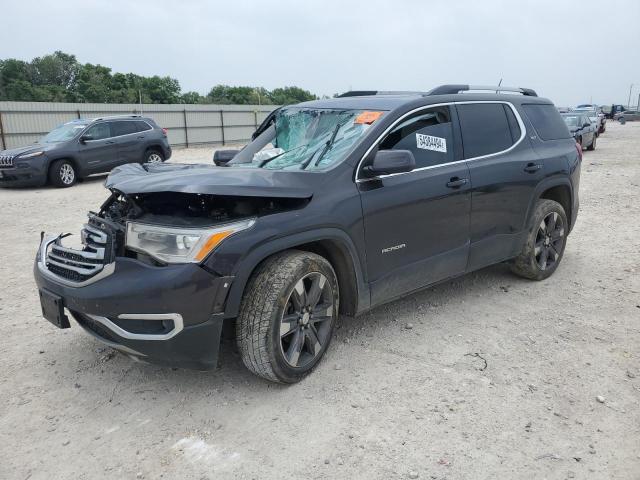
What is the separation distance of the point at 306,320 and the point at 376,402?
2.13 feet

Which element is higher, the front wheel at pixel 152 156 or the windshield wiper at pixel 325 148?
the windshield wiper at pixel 325 148

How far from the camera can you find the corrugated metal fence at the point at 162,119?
69.5 ft

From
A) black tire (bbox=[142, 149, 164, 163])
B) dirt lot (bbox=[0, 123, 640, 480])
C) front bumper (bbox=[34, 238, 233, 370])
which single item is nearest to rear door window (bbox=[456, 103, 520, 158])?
dirt lot (bbox=[0, 123, 640, 480])

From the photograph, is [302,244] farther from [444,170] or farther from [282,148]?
[444,170]

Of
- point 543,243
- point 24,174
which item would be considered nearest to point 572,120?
point 543,243

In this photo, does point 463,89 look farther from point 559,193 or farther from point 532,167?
point 559,193

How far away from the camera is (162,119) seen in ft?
87.8

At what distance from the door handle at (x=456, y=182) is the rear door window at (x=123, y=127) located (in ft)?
39.7

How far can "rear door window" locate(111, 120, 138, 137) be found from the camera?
14305 millimetres

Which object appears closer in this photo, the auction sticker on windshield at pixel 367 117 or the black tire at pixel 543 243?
the auction sticker on windshield at pixel 367 117

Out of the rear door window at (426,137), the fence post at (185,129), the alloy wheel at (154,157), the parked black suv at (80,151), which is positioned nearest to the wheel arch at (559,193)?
the rear door window at (426,137)

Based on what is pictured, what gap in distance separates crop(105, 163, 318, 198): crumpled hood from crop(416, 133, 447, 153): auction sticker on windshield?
3.39ft

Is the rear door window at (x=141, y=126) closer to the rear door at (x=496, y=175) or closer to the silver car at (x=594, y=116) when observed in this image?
the rear door at (x=496, y=175)

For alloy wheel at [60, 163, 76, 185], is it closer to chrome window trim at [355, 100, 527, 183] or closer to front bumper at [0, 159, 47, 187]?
front bumper at [0, 159, 47, 187]
